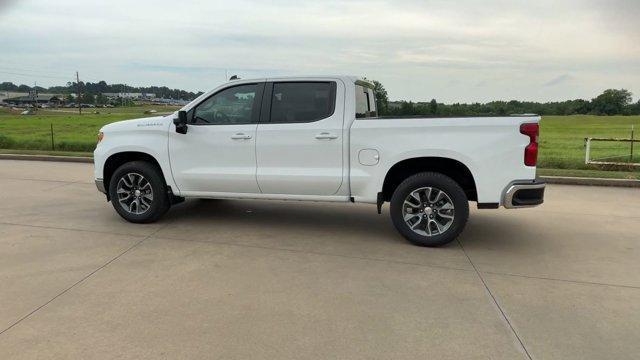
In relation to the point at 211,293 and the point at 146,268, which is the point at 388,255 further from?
the point at 146,268

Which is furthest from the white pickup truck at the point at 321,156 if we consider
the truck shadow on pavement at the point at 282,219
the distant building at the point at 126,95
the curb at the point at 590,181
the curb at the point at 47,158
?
the distant building at the point at 126,95

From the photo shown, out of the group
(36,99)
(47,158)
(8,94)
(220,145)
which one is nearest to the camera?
(220,145)

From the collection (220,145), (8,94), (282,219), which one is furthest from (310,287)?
(8,94)

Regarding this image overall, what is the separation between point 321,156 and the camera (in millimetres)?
5734

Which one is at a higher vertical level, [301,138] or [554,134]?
[301,138]

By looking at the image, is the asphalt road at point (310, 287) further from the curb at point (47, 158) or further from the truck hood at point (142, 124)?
the curb at point (47, 158)

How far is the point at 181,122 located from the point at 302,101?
151 cm

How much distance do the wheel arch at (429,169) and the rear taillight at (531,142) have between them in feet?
1.94

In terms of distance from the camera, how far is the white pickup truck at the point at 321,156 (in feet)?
17.3

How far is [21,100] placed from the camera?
441ft

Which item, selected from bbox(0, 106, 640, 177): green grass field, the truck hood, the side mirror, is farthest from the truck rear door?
bbox(0, 106, 640, 177): green grass field

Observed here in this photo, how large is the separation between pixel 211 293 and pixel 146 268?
95 centimetres

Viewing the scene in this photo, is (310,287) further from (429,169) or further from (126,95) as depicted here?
(126,95)

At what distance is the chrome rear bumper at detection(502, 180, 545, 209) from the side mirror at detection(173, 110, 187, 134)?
12.4 ft
